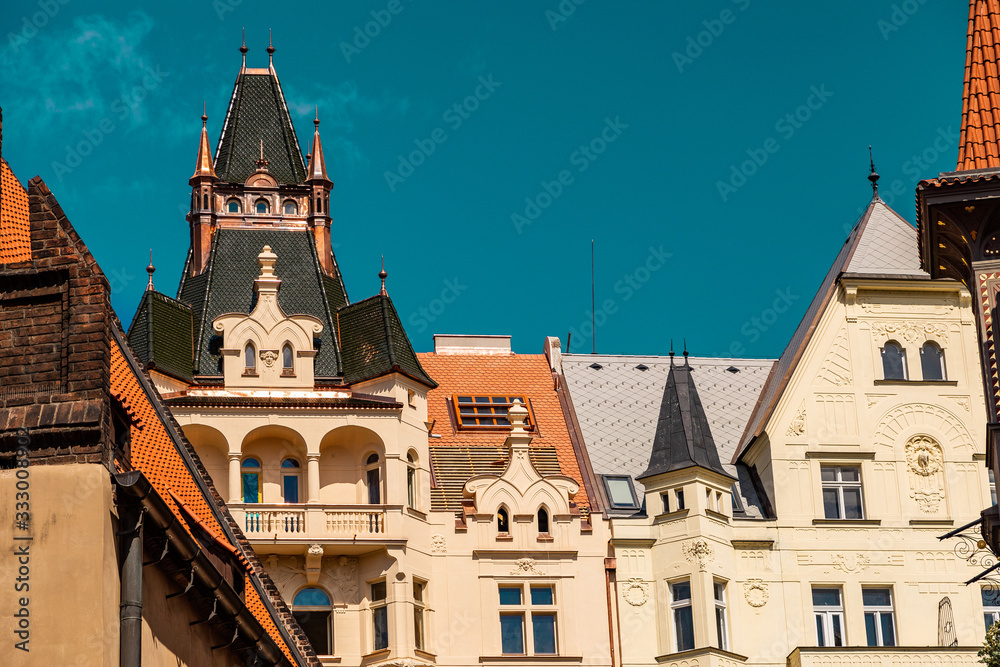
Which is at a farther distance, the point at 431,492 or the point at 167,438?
the point at 431,492

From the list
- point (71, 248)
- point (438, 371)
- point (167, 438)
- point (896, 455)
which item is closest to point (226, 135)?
point (438, 371)

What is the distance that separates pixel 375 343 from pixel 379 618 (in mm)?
7066

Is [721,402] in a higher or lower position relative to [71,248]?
higher

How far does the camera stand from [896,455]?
50.2m

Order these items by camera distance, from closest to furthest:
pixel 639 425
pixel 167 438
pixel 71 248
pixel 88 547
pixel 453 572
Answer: pixel 88 547
pixel 71 248
pixel 167 438
pixel 453 572
pixel 639 425

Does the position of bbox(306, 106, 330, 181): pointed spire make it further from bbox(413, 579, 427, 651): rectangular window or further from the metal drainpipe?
the metal drainpipe

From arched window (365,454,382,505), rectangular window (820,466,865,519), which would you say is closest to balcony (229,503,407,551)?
arched window (365,454,382,505)

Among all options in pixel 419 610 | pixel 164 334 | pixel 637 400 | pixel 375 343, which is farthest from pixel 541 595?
pixel 164 334

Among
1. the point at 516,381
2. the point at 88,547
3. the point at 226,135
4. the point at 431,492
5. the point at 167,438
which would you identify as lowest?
the point at 88,547

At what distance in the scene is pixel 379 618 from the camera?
46125 millimetres

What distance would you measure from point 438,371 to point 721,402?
818 centimetres

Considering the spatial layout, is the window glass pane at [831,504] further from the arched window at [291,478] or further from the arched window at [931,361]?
the arched window at [291,478]

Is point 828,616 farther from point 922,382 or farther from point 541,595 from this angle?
point 541,595

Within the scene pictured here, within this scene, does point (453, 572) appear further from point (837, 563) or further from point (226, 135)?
point (226, 135)
